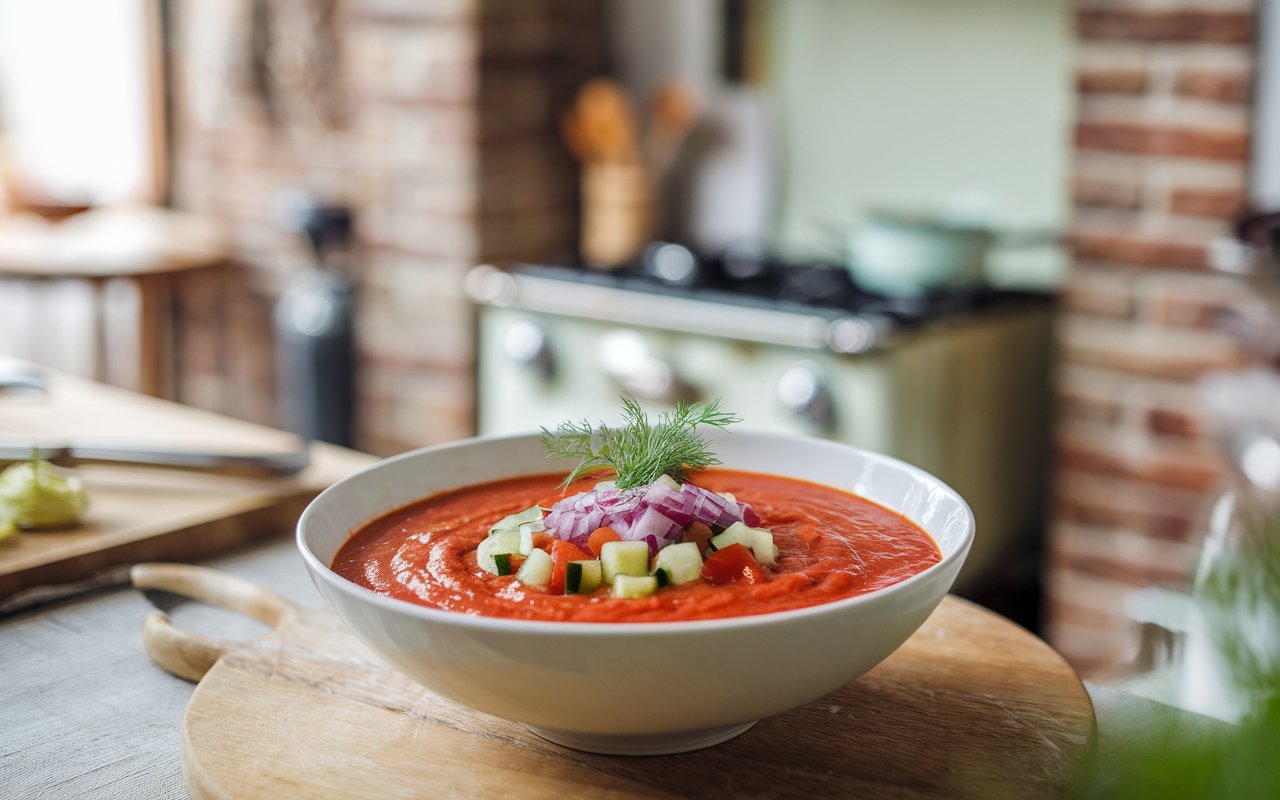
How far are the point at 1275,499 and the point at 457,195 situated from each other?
197 cm

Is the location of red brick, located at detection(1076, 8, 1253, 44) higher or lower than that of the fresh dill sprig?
higher

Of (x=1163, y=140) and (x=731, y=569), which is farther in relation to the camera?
(x=1163, y=140)

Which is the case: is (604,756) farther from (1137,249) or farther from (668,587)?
(1137,249)

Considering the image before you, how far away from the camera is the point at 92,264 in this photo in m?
3.20

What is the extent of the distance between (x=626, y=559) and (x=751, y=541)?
0.10m

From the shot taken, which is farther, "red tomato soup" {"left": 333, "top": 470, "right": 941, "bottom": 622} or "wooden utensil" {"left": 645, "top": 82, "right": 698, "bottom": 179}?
"wooden utensil" {"left": 645, "top": 82, "right": 698, "bottom": 179}

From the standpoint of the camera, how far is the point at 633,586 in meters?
0.79

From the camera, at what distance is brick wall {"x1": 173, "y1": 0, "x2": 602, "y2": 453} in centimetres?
288

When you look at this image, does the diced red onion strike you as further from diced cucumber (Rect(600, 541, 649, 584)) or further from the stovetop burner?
the stovetop burner

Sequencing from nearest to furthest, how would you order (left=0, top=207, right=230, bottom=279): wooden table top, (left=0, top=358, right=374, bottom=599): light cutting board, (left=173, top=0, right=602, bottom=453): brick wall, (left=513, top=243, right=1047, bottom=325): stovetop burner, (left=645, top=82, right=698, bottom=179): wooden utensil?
(left=0, top=358, right=374, bottom=599): light cutting board, (left=513, top=243, right=1047, bottom=325): stovetop burner, (left=173, top=0, right=602, bottom=453): brick wall, (left=645, top=82, right=698, bottom=179): wooden utensil, (left=0, top=207, right=230, bottom=279): wooden table top

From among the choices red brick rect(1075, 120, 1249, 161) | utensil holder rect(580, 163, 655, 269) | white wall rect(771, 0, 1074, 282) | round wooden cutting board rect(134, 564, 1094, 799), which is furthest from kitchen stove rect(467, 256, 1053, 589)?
round wooden cutting board rect(134, 564, 1094, 799)

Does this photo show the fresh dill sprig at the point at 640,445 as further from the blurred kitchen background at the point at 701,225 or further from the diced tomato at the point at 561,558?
the blurred kitchen background at the point at 701,225

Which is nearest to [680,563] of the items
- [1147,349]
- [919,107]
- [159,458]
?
[159,458]

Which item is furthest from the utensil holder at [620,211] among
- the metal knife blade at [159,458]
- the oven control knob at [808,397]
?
the metal knife blade at [159,458]
